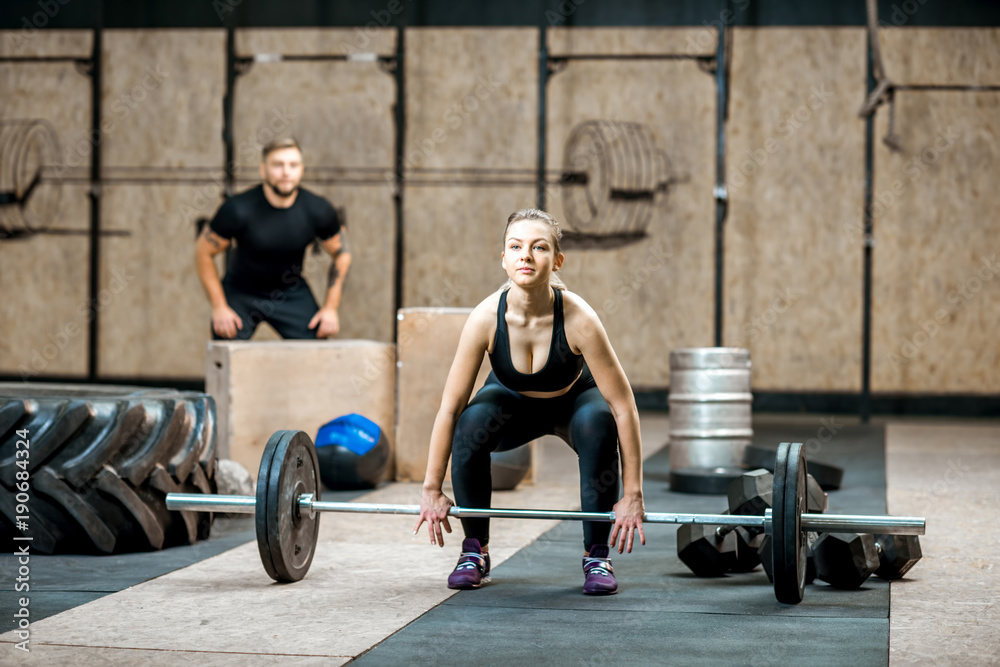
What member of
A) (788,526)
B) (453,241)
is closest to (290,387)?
(788,526)

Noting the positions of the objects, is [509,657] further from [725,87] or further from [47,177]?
[47,177]

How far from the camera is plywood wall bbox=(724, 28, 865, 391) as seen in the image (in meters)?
6.58

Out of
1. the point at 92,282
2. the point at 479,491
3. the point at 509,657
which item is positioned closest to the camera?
the point at 509,657

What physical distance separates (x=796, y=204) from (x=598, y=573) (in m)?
4.78

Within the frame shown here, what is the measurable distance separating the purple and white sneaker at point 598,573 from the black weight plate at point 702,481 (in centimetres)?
147

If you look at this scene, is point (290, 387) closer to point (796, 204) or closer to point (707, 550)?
point (707, 550)

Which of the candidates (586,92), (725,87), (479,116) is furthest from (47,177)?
(725,87)

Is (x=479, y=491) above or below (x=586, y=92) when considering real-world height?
below

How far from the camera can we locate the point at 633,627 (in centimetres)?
201

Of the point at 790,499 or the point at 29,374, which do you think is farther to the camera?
the point at 29,374

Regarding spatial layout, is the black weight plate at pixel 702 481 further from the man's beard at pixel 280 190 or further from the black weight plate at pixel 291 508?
the man's beard at pixel 280 190

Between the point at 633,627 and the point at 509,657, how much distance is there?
0.31 meters

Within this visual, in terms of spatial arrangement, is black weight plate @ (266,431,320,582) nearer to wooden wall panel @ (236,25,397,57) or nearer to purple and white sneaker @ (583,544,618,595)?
purple and white sneaker @ (583,544,618,595)

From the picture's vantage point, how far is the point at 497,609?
2.15 metres
